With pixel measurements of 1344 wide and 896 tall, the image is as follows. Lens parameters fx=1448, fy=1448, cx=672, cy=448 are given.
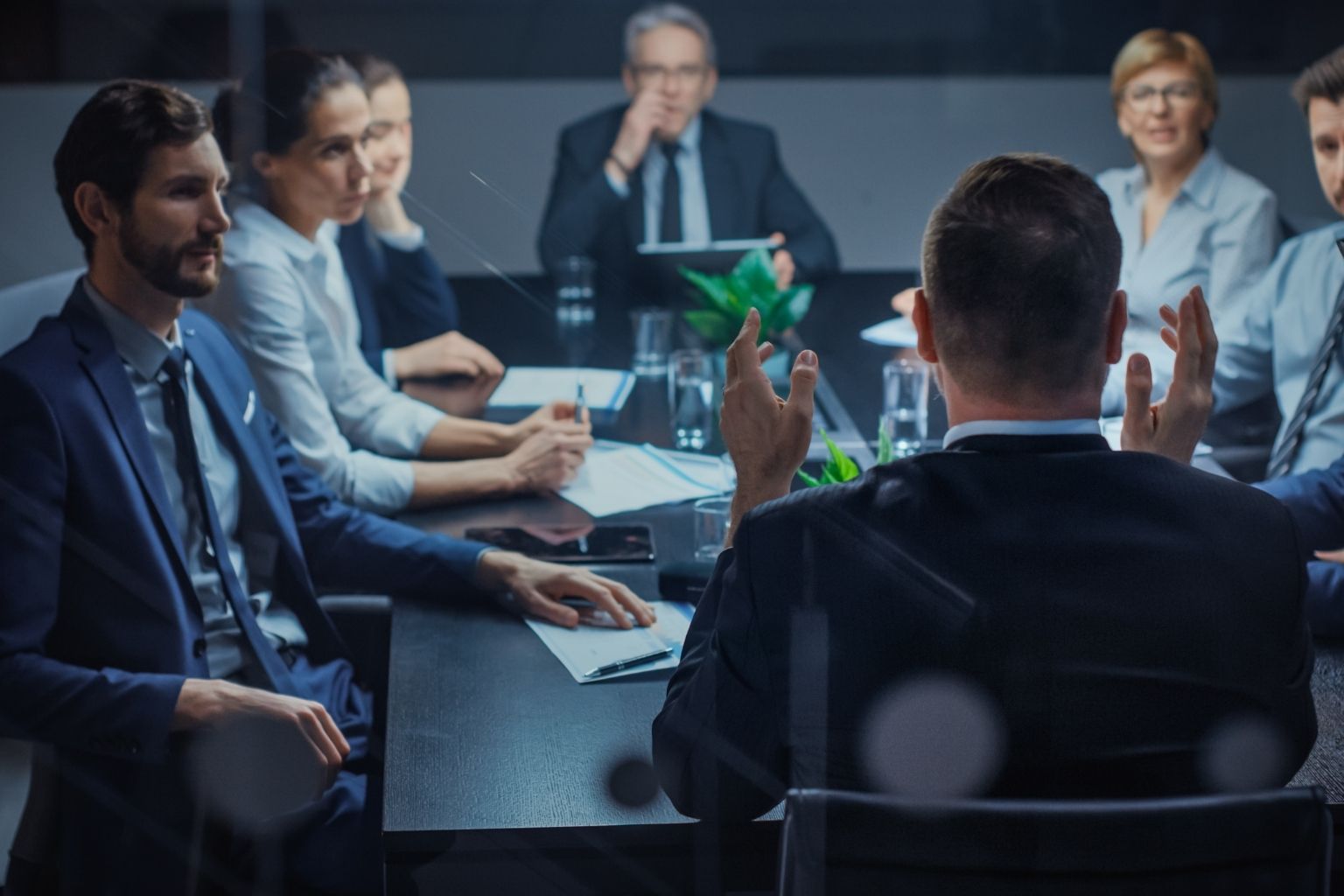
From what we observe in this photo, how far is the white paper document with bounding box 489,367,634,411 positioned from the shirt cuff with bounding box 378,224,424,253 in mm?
494

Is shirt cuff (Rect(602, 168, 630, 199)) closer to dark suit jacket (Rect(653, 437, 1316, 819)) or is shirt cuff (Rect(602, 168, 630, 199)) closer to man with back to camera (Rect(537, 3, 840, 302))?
man with back to camera (Rect(537, 3, 840, 302))

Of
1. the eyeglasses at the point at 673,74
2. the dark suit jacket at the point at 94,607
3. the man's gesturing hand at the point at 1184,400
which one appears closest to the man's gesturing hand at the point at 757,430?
the man's gesturing hand at the point at 1184,400

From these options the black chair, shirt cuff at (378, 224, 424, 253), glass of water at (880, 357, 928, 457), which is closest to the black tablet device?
glass of water at (880, 357, 928, 457)

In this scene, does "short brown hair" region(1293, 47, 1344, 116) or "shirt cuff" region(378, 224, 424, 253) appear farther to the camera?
"shirt cuff" region(378, 224, 424, 253)

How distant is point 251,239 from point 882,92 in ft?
11.2

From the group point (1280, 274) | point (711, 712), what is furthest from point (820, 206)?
point (711, 712)

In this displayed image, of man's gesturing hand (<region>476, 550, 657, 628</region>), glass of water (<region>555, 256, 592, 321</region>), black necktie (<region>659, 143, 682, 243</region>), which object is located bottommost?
man's gesturing hand (<region>476, 550, 657, 628</region>)

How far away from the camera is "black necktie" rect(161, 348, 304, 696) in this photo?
68.1 inches

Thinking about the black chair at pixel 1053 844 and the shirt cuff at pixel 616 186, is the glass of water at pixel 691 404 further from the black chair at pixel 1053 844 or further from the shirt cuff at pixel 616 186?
the black chair at pixel 1053 844

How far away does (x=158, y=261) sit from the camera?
173 cm

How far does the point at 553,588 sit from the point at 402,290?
5.68 feet

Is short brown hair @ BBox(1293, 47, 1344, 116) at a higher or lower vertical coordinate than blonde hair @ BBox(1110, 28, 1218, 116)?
lower

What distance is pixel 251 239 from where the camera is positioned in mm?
2393

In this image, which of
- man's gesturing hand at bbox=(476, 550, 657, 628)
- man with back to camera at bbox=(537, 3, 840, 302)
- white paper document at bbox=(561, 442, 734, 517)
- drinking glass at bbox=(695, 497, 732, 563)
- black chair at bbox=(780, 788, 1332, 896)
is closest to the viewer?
black chair at bbox=(780, 788, 1332, 896)
